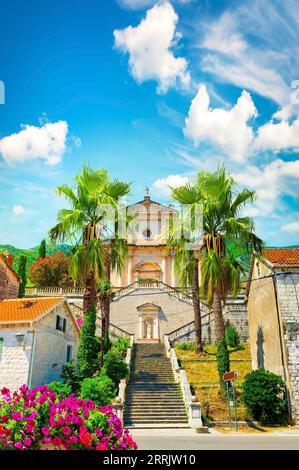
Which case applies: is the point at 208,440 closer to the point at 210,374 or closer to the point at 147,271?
the point at 210,374

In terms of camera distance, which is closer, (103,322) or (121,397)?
(121,397)

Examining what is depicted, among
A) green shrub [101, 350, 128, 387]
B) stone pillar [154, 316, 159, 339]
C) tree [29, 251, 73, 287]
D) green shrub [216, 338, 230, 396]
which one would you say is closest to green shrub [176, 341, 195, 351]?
stone pillar [154, 316, 159, 339]

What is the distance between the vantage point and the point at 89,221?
20.2 metres

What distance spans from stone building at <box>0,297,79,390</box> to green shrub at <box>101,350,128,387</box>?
2863mm

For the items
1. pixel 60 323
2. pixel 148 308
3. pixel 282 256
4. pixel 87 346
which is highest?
pixel 282 256

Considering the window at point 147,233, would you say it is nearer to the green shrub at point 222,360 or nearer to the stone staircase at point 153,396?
the stone staircase at point 153,396

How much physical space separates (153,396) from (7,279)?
1291 centimetres

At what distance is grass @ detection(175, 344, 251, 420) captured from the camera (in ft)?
59.8

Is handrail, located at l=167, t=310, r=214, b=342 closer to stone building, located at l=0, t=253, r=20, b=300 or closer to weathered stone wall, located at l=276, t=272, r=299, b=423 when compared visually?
stone building, located at l=0, t=253, r=20, b=300

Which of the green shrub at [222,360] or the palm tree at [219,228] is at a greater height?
the palm tree at [219,228]

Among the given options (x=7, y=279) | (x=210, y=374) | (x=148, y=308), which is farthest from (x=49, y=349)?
(x=148, y=308)

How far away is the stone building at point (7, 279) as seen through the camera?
81.7 feet

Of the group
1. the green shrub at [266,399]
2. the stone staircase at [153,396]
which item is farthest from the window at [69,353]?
the green shrub at [266,399]

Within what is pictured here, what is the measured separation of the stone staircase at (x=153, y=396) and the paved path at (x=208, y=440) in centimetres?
158
